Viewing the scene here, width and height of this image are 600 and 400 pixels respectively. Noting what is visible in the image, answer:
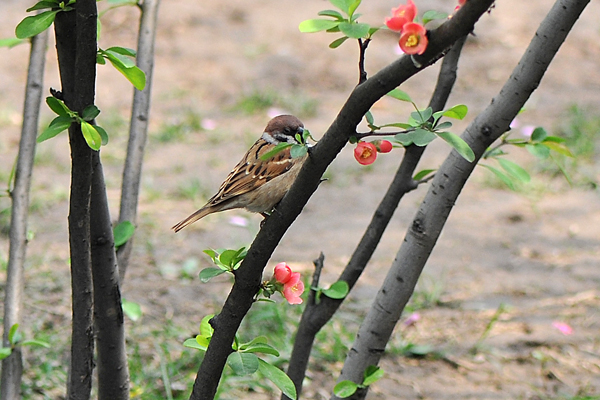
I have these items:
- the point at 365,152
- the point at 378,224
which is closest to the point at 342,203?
the point at 378,224

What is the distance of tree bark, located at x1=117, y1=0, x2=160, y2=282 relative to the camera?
7.42ft

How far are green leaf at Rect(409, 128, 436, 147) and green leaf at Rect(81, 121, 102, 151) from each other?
0.63 meters

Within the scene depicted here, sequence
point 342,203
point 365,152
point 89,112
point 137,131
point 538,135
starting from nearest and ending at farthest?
point 365,152
point 89,112
point 538,135
point 137,131
point 342,203

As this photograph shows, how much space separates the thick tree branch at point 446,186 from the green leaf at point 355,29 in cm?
79

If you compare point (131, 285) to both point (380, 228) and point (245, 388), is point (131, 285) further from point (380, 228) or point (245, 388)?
point (380, 228)

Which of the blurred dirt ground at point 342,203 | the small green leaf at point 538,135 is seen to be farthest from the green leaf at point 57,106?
the blurred dirt ground at point 342,203

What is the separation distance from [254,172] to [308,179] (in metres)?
1.25

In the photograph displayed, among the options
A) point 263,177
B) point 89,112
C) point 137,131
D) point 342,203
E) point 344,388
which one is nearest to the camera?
point 89,112

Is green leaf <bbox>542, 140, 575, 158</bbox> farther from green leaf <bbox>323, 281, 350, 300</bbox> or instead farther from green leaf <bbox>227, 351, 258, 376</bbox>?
green leaf <bbox>227, 351, 258, 376</bbox>

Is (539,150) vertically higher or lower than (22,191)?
higher

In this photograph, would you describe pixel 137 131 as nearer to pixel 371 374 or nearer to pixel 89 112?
pixel 89 112

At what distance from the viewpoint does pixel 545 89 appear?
24.4 ft

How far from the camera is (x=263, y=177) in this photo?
8.18 feet

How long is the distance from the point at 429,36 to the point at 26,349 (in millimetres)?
2732
